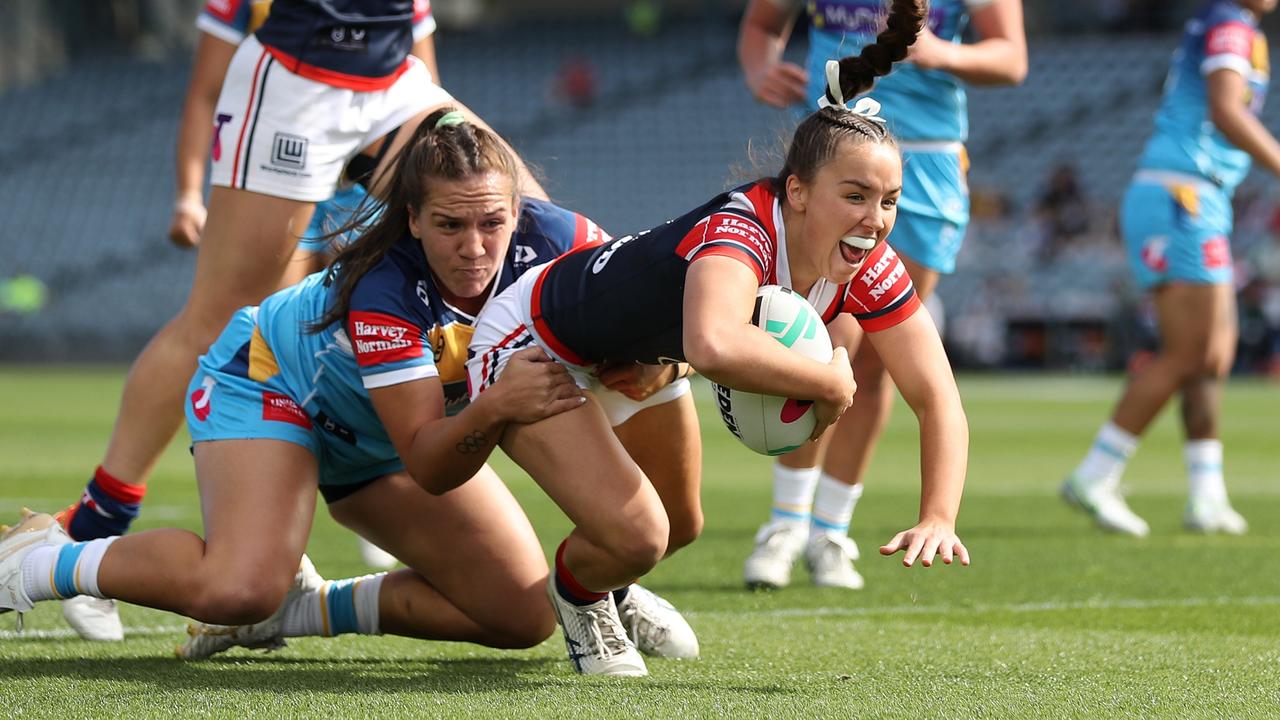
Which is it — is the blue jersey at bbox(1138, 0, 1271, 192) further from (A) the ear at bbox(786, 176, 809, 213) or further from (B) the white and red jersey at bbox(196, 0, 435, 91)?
(A) the ear at bbox(786, 176, 809, 213)

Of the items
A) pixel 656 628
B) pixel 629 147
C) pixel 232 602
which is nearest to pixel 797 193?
pixel 656 628

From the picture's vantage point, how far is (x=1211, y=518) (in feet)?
22.3

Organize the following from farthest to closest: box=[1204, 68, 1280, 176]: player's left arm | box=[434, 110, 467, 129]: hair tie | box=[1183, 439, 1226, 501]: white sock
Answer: box=[1183, 439, 1226, 501]: white sock
box=[1204, 68, 1280, 176]: player's left arm
box=[434, 110, 467, 129]: hair tie

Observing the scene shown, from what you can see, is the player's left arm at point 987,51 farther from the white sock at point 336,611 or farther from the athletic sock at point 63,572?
the athletic sock at point 63,572

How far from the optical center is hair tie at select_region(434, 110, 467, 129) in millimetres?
3824

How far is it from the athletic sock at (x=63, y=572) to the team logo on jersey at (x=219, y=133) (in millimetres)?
1374

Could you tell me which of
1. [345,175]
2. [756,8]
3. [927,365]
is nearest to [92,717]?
[927,365]

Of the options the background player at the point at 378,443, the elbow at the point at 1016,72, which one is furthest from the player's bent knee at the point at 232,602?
the elbow at the point at 1016,72

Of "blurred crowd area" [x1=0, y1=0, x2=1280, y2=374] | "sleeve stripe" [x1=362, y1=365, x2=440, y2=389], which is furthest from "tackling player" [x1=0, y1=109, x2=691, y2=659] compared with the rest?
"blurred crowd area" [x1=0, y1=0, x2=1280, y2=374]

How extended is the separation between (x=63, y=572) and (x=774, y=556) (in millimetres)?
2312

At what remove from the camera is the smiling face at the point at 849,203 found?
134 inches

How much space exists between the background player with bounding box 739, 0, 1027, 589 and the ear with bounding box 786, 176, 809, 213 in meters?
1.78

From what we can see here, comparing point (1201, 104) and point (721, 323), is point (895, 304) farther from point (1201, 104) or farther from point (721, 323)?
point (1201, 104)

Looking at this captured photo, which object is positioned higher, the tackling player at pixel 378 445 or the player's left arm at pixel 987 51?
the player's left arm at pixel 987 51
